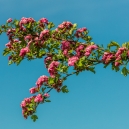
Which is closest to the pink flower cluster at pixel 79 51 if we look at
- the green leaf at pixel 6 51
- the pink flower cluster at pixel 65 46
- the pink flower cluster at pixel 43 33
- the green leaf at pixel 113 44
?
the pink flower cluster at pixel 65 46

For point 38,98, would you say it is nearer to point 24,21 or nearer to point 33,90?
point 33,90

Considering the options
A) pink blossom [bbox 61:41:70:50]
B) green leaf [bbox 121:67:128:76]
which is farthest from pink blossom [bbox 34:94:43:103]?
green leaf [bbox 121:67:128:76]

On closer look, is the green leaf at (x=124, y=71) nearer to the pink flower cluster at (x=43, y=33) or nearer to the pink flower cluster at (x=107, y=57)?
the pink flower cluster at (x=107, y=57)

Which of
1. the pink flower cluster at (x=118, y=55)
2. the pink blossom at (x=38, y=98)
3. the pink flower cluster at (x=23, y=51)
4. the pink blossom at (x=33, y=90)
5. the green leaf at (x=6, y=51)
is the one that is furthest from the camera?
the green leaf at (x=6, y=51)

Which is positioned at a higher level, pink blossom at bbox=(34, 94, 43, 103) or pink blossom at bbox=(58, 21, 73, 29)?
pink blossom at bbox=(58, 21, 73, 29)

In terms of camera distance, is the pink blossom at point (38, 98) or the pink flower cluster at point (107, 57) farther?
the pink blossom at point (38, 98)

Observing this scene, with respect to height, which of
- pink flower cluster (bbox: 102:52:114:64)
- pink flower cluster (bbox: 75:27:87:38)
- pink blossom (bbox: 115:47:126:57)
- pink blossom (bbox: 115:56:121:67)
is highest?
pink flower cluster (bbox: 75:27:87:38)

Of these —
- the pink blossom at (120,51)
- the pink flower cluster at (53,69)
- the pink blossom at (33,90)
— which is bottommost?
the pink blossom at (120,51)

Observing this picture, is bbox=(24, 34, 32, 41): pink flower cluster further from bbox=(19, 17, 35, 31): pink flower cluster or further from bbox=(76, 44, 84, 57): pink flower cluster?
bbox=(76, 44, 84, 57): pink flower cluster

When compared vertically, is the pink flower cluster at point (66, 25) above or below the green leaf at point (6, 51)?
below

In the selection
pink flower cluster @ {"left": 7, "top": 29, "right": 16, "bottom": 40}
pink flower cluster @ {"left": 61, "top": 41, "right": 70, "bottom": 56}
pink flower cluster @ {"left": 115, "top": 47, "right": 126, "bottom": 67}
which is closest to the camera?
pink flower cluster @ {"left": 115, "top": 47, "right": 126, "bottom": 67}

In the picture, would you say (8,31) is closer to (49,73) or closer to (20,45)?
(20,45)

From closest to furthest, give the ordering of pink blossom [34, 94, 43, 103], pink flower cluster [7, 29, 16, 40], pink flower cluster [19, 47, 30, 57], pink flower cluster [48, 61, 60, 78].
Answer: pink flower cluster [48, 61, 60, 78]
pink blossom [34, 94, 43, 103]
pink flower cluster [19, 47, 30, 57]
pink flower cluster [7, 29, 16, 40]

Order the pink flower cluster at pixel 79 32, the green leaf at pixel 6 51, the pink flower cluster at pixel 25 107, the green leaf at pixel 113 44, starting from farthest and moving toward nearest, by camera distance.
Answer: the green leaf at pixel 6 51
the pink flower cluster at pixel 79 32
the pink flower cluster at pixel 25 107
the green leaf at pixel 113 44
